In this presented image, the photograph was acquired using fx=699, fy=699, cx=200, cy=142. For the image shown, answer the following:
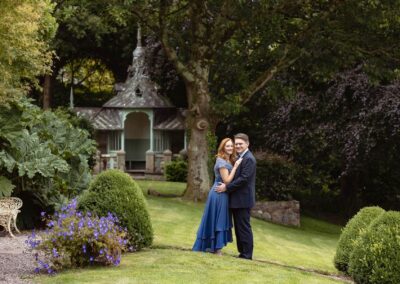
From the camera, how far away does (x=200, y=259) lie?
10.4m

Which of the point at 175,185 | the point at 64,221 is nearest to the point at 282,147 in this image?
the point at 175,185

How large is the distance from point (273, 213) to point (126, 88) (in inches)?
586

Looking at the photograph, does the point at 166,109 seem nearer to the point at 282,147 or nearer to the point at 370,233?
the point at 282,147

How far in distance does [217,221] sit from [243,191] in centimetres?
65

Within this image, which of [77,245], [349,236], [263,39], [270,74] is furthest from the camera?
[263,39]

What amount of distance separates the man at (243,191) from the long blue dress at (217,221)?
0.12 meters

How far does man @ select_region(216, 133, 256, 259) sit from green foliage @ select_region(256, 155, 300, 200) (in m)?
12.8

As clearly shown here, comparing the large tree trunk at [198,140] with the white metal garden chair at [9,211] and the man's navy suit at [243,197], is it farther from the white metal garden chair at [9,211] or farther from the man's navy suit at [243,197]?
the man's navy suit at [243,197]

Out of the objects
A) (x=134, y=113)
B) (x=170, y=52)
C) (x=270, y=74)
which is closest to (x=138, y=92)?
(x=134, y=113)

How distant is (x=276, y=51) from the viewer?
22781mm

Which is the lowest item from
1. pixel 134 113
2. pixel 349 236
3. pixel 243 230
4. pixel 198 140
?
pixel 349 236

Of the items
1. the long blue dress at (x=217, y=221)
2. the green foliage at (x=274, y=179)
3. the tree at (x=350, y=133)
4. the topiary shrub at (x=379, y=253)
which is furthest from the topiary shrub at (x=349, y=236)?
the green foliage at (x=274, y=179)

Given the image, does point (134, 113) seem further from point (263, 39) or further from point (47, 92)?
point (263, 39)

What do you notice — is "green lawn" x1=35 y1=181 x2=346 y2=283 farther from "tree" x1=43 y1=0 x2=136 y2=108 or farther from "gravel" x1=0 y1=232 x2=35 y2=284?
"tree" x1=43 y1=0 x2=136 y2=108
